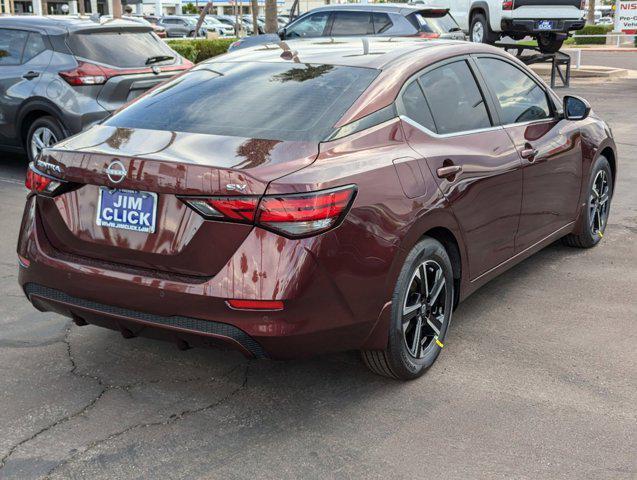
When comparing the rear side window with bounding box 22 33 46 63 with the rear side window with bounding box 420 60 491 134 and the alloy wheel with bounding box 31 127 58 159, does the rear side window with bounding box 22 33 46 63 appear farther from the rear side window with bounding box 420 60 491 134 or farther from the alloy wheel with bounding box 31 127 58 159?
the rear side window with bounding box 420 60 491 134

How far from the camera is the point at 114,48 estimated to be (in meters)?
9.23

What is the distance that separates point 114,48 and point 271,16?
16.5 m

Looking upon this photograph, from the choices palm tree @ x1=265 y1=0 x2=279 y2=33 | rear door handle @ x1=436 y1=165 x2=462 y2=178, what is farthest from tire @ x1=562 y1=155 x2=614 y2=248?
palm tree @ x1=265 y1=0 x2=279 y2=33

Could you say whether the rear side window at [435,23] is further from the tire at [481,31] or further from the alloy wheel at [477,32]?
the alloy wheel at [477,32]

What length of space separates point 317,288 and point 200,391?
94 cm

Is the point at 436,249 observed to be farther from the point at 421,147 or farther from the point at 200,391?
the point at 200,391

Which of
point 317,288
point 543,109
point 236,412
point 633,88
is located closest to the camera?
point 317,288

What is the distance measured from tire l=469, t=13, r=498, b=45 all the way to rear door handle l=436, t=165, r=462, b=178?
51.8 feet

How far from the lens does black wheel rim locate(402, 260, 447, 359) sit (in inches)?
158

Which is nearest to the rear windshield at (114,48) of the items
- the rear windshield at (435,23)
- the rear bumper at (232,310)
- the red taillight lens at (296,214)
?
the rear bumper at (232,310)

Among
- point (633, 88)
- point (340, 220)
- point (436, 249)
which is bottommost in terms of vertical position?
point (633, 88)

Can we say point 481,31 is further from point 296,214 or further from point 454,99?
point 296,214

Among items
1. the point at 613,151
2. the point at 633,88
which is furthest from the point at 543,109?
the point at 633,88

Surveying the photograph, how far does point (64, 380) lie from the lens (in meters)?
4.13
